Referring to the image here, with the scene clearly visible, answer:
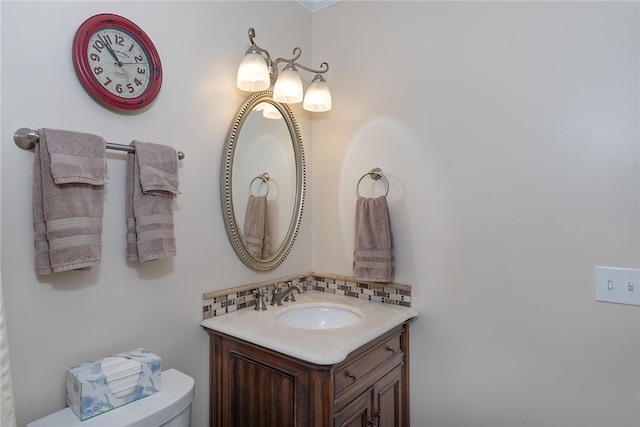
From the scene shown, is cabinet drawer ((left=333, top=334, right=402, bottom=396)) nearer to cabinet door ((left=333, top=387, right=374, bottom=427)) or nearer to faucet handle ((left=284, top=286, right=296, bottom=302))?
cabinet door ((left=333, top=387, right=374, bottom=427))

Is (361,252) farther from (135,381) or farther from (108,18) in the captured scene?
(108,18)

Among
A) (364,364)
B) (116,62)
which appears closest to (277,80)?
(116,62)

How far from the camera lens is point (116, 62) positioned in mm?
1236

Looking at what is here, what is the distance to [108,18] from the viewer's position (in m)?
1.21

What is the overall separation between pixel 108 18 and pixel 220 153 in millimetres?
615

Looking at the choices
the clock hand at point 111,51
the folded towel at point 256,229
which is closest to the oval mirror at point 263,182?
the folded towel at point 256,229

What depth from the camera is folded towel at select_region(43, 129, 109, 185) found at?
3.40 ft

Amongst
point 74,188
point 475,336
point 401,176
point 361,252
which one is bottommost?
point 475,336

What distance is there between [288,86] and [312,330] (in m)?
1.06

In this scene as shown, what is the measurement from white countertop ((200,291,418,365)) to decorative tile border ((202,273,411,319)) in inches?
1.4

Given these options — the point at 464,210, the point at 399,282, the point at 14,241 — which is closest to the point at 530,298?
the point at 464,210

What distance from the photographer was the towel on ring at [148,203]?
123 centimetres

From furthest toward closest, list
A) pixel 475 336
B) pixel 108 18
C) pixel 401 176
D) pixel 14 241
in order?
pixel 401 176 → pixel 475 336 → pixel 108 18 → pixel 14 241

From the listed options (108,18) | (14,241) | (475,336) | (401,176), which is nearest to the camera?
(14,241)
